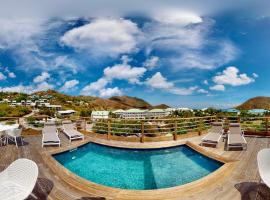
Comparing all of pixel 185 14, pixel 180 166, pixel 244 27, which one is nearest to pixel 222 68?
pixel 244 27

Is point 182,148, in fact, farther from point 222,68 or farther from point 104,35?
point 222,68

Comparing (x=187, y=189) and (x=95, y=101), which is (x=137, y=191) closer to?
(x=187, y=189)

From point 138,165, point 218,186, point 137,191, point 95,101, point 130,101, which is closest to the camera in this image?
point 137,191

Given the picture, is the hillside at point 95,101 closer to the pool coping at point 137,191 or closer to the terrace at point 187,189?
the terrace at point 187,189

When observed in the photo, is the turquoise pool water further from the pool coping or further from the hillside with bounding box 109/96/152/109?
the hillside with bounding box 109/96/152/109

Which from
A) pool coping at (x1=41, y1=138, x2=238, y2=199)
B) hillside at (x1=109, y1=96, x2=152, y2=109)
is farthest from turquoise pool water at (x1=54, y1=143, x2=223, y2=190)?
hillside at (x1=109, y1=96, x2=152, y2=109)

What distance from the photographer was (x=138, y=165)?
6.92 metres

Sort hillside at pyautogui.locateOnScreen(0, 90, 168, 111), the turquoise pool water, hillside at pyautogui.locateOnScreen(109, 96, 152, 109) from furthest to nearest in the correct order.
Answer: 1. hillside at pyautogui.locateOnScreen(109, 96, 152, 109)
2. hillside at pyautogui.locateOnScreen(0, 90, 168, 111)
3. the turquoise pool water

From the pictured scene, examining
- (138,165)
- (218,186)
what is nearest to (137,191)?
(218,186)

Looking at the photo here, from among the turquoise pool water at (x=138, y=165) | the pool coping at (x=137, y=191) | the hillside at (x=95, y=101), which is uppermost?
the hillside at (x=95, y=101)

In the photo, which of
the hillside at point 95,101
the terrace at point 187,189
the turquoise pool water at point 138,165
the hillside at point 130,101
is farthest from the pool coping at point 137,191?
the hillside at point 130,101

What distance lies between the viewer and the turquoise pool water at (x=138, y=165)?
5.56 meters

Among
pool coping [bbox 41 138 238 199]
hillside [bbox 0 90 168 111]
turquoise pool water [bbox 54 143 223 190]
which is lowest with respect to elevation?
turquoise pool water [bbox 54 143 223 190]

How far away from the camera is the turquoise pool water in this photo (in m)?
5.56
